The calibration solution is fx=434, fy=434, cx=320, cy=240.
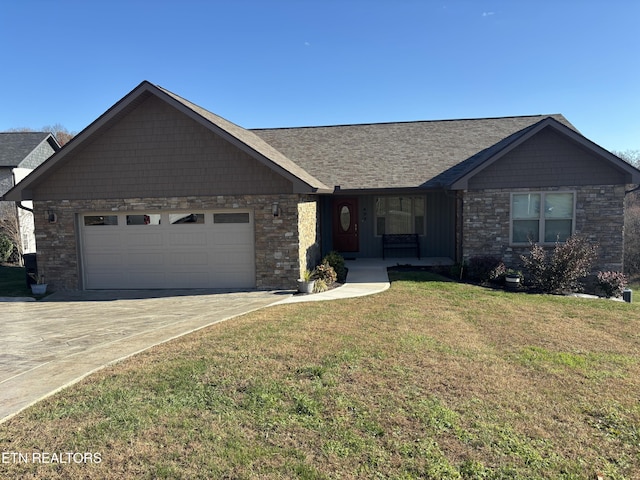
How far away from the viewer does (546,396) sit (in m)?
5.08

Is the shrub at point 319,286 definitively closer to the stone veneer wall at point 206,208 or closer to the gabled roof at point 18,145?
the stone veneer wall at point 206,208

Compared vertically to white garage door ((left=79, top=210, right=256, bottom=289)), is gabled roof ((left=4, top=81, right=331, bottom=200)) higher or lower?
higher

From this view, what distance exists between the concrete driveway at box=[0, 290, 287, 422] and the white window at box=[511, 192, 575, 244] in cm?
778

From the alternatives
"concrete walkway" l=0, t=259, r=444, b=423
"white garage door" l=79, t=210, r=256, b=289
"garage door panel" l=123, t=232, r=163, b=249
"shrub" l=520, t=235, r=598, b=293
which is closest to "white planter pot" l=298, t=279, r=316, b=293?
"concrete walkway" l=0, t=259, r=444, b=423

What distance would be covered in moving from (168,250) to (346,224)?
24.5 feet

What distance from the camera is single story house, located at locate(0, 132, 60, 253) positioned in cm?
2101

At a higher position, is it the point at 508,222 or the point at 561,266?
the point at 508,222

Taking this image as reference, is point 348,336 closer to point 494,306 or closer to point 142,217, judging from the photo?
point 494,306

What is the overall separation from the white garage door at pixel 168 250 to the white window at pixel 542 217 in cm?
811

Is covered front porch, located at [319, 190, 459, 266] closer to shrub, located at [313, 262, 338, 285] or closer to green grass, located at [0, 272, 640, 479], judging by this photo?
shrub, located at [313, 262, 338, 285]

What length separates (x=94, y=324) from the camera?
8.70 m

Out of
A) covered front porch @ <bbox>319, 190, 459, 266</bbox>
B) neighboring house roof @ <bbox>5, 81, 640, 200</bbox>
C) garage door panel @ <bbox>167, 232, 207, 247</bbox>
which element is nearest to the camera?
neighboring house roof @ <bbox>5, 81, 640, 200</bbox>

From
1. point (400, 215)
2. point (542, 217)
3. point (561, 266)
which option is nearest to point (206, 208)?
point (400, 215)

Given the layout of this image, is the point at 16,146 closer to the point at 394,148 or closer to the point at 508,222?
the point at 394,148
